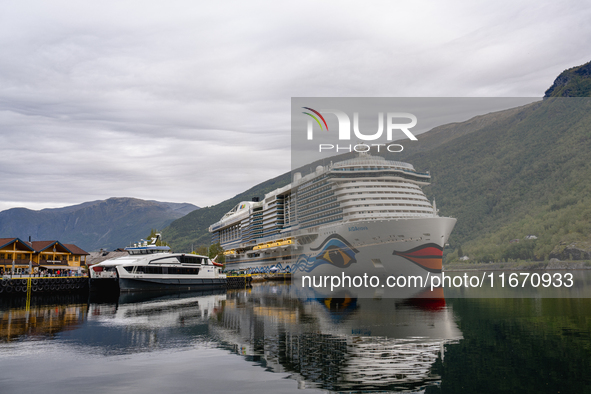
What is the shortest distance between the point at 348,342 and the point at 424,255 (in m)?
31.2

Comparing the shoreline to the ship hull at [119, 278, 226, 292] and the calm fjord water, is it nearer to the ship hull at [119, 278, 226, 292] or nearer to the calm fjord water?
the ship hull at [119, 278, 226, 292]

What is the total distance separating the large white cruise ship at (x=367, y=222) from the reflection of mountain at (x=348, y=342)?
17.3 metres

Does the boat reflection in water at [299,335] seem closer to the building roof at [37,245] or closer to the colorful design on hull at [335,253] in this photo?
the colorful design on hull at [335,253]

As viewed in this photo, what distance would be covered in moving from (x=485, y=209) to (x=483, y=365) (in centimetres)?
19310

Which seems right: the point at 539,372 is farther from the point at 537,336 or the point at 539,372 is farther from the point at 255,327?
the point at 255,327

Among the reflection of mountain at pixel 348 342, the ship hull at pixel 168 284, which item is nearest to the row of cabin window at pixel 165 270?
the ship hull at pixel 168 284

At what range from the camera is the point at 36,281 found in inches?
2064

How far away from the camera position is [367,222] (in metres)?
49.3

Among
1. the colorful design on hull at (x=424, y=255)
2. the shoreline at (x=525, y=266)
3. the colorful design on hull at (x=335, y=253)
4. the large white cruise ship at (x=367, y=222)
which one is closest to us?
the colorful design on hull at (x=424, y=255)

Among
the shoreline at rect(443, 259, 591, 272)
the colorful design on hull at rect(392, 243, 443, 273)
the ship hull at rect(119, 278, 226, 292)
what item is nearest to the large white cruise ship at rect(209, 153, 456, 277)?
the colorful design on hull at rect(392, 243, 443, 273)

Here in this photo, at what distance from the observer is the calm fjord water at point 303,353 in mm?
12453

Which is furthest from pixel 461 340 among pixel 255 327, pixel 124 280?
pixel 124 280

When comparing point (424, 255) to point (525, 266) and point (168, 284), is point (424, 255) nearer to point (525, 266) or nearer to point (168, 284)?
point (168, 284)

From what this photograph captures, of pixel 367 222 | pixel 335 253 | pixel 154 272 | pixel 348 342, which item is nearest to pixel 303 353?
pixel 348 342
